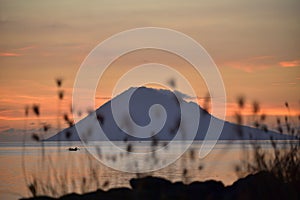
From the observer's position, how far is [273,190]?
360 inches

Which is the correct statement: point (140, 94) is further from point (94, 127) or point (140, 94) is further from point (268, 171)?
point (268, 171)

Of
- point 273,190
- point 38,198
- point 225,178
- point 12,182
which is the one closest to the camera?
point 273,190

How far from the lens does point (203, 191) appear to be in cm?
1023

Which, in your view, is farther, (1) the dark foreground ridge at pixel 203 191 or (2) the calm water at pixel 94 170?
(2) the calm water at pixel 94 170

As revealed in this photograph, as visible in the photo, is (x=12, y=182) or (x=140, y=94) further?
(x=12, y=182)

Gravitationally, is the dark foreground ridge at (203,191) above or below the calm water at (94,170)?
below

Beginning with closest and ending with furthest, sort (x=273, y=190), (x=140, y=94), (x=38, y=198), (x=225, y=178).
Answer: (x=273, y=190)
(x=38, y=198)
(x=140, y=94)
(x=225, y=178)

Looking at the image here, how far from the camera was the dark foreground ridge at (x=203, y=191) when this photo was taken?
9141 mm

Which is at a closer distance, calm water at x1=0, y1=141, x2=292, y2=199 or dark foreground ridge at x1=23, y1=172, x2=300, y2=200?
dark foreground ridge at x1=23, y1=172, x2=300, y2=200

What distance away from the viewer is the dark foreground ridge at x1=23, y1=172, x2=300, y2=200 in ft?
30.0

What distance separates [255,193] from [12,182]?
58.9ft

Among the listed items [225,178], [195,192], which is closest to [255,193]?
[195,192]

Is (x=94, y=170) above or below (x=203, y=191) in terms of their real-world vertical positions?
above

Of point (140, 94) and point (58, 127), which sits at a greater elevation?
point (140, 94)
